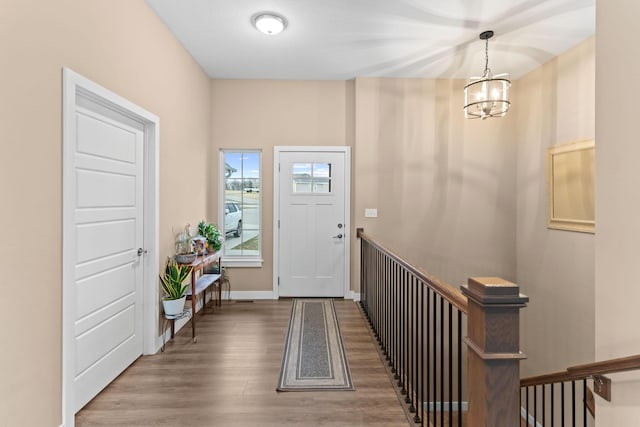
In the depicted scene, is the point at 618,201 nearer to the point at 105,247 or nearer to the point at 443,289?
the point at 443,289

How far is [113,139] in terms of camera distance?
7.82 ft

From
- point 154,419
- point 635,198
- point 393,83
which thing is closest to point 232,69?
point 393,83

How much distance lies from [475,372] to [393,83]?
4014mm

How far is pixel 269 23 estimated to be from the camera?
9.90 ft

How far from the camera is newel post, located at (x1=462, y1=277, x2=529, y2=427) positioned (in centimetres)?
108

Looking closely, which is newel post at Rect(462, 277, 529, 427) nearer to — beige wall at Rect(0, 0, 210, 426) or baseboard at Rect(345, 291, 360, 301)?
beige wall at Rect(0, 0, 210, 426)

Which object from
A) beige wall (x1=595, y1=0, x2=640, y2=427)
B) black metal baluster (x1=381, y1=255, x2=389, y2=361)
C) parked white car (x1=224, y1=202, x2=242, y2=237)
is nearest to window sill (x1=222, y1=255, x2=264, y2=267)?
parked white car (x1=224, y1=202, x2=242, y2=237)

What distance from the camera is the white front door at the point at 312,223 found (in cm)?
452

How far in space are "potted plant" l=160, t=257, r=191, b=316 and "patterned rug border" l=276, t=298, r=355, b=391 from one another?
1035 mm

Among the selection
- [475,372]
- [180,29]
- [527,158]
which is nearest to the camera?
[475,372]

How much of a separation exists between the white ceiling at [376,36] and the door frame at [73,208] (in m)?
1.12

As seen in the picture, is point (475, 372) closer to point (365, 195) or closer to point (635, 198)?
point (635, 198)

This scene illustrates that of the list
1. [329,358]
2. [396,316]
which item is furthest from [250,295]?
[396,316]

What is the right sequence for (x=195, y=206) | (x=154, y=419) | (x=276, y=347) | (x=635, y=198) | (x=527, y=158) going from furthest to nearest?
1. (x=527, y=158)
2. (x=195, y=206)
3. (x=276, y=347)
4. (x=154, y=419)
5. (x=635, y=198)
